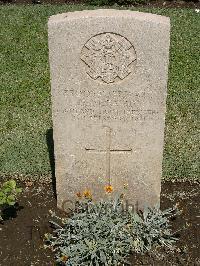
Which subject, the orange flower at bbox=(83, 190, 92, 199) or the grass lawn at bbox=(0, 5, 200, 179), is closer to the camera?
the orange flower at bbox=(83, 190, 92, 199)

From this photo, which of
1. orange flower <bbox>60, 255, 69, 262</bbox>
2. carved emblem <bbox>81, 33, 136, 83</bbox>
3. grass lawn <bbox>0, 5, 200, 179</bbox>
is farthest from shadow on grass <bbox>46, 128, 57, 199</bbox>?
carved emblem <bbox>81, 33, 136, 83</bbox>

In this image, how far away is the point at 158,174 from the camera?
14.7ft

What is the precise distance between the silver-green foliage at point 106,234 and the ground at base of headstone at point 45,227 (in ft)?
0.34

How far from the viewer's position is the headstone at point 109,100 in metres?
3.80

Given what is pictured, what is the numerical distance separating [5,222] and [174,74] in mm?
3690

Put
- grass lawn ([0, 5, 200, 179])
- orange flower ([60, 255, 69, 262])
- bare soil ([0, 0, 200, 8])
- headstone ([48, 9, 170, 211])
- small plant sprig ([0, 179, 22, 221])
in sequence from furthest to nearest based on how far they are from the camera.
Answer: bare soil ([0, 0, 200, 8]), grass lawn ([0, 5, 200, 179]), small plant sprig ([0, 179, 22, 221]), orange flower ([60, 255, 69, 262]), headstone ([48, 9, 170, 211])

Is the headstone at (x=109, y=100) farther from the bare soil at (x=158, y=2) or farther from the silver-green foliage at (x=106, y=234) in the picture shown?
the bare soil at (x=158, y=2)

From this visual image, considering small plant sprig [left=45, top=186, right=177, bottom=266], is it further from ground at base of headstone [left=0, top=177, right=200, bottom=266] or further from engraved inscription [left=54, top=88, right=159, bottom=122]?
engraved inscription [left=54, top=88, right=159, bottom=122]

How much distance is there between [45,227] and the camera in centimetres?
463

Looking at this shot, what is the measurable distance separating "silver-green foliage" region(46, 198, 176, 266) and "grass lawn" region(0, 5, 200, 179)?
1013mm

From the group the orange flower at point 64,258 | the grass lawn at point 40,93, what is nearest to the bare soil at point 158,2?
the grass lawn at point 40,93

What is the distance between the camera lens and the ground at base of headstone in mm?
4312

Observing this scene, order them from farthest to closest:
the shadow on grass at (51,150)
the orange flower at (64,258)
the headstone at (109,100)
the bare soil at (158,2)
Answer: the bare soil at (158,2), the shadow on grass at (51,150), the orange flower at (64,258), the headstone at (109,100)

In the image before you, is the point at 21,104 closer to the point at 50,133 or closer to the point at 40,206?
the point at 50,133
